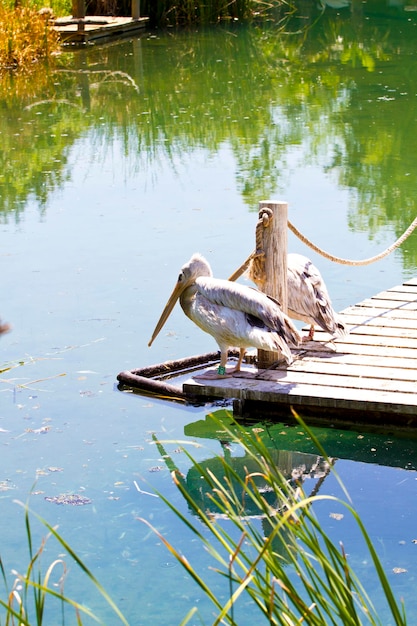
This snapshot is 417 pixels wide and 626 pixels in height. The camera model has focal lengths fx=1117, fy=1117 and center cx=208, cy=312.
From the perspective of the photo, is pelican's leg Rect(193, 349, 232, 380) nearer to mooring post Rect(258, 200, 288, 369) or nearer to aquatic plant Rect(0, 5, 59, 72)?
mooring post Rect(258, 200, 288, 369)

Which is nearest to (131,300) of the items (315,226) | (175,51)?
(315,226)

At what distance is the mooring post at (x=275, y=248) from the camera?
5.43m

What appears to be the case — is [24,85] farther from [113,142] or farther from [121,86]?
[113,142]

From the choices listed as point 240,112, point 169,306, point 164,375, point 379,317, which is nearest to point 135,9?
point 240,112

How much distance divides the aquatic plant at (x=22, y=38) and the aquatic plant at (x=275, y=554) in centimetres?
1340

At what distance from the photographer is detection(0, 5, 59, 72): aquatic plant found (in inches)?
664

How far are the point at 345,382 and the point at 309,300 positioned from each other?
0.61 metres

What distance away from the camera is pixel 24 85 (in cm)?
1575

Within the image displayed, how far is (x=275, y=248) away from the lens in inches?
215

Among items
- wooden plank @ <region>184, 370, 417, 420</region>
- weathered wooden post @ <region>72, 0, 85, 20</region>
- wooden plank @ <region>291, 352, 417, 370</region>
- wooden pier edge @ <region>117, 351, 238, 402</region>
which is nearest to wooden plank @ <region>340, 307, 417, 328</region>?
wooden plank @ <region>291, 352, 417, 370</region>

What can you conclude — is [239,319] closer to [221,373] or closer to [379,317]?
[221,373]

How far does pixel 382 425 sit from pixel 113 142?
7817 mm

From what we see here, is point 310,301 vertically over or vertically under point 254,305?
under

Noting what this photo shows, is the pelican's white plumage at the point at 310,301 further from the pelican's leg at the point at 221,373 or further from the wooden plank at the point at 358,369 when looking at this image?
the pelican's leg at the point at 221,373
